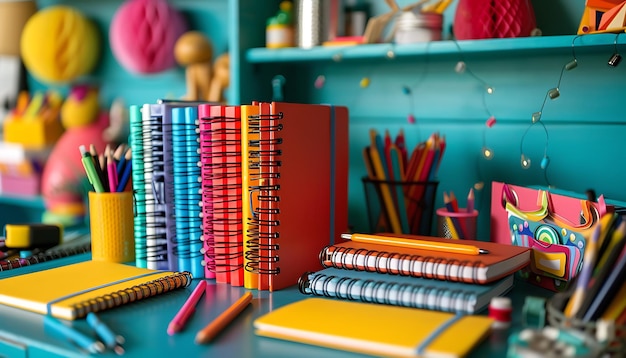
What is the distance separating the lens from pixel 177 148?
3.48ft

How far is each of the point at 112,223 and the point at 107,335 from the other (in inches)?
15.8

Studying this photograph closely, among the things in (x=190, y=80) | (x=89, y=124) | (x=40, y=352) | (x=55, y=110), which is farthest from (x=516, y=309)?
(x=55, y=110)

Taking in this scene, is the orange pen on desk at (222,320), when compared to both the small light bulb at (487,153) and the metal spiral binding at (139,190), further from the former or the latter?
the small light bulb at (487,153)

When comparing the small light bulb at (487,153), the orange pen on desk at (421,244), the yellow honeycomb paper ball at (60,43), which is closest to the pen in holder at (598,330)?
the orange pen on desk at (421,244)

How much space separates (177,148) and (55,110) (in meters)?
0.94

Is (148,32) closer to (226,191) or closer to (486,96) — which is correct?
(226,191)

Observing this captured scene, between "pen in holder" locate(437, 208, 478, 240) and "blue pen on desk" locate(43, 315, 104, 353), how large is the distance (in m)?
0.60

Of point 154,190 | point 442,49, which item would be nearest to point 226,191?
point 154,190

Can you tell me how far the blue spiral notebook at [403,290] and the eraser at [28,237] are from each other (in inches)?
21.6

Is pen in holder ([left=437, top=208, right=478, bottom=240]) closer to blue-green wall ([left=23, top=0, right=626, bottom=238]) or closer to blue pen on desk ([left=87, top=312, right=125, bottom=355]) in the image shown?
blue-green wall ([left=23, top=0, right=626, bottom=238])

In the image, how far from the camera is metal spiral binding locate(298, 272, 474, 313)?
32.0 inches

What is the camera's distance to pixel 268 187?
957 millimetres

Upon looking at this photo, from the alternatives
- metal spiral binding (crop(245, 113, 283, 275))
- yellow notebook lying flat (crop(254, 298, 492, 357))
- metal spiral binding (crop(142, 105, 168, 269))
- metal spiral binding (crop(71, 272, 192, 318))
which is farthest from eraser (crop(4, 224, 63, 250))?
yellow notebook lying flat (crop(254, 298, 492, 357))

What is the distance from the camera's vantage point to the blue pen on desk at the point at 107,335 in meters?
0.74
